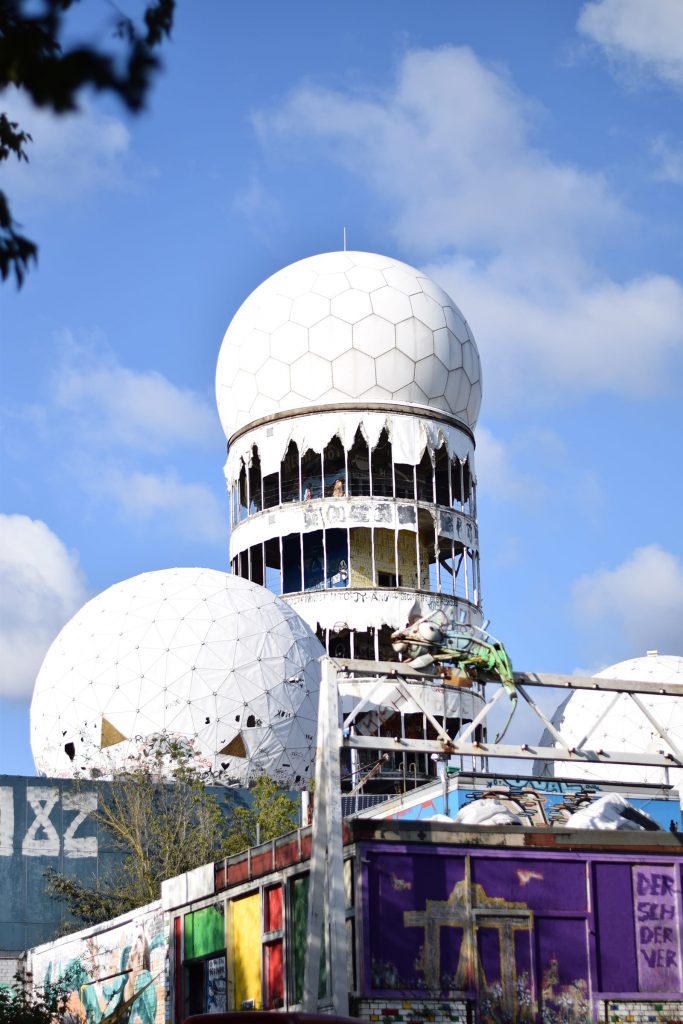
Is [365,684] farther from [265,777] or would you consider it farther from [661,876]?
[661,876]

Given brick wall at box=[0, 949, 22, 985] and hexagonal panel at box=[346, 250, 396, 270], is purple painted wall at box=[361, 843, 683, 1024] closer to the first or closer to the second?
brick wall at box=[0, 949, 22, 985]

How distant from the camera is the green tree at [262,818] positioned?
36.7 m

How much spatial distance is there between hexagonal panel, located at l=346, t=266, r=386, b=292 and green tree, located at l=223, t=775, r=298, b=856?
19.8 meters

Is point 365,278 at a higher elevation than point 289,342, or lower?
higher

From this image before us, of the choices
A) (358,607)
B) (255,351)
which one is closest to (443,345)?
(255,351)

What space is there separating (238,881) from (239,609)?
2159 cm

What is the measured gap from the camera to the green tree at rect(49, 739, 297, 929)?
36.2 m

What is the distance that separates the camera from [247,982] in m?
22.5

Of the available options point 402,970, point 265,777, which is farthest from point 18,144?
point 265,777

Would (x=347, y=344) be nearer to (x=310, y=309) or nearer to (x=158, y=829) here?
(x=310, y=309)

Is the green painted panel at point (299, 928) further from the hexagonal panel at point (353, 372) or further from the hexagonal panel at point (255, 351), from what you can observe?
the hexagonal panel at point (255, 351)

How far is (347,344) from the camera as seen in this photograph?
52000 millimetres

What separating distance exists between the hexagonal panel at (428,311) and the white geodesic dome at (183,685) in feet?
41.7

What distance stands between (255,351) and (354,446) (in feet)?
15.8
